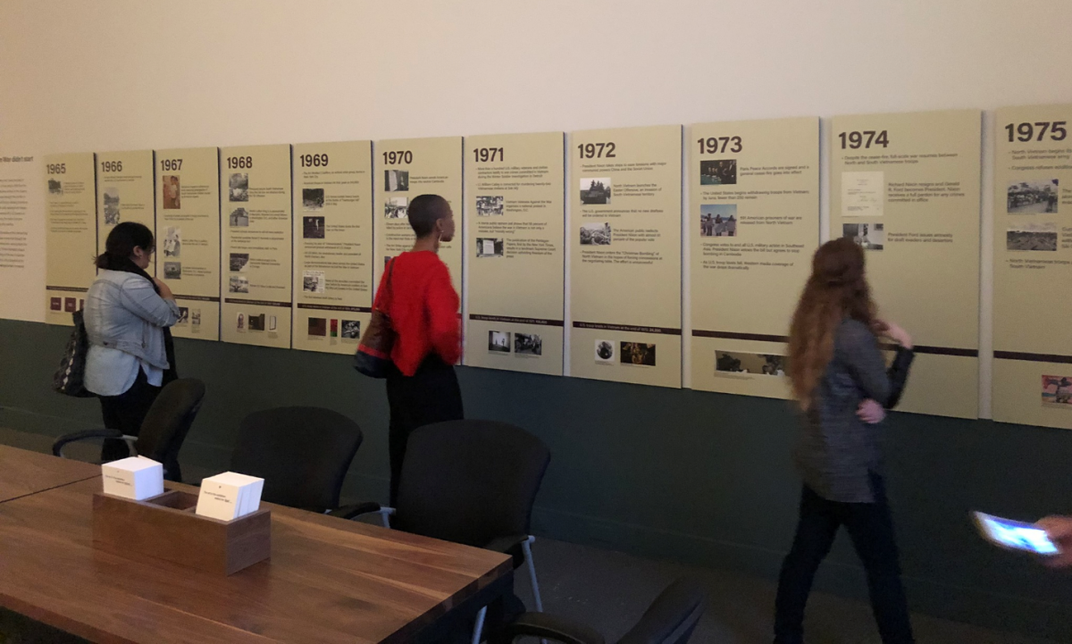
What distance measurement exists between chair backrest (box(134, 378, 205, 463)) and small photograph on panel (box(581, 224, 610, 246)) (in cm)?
176

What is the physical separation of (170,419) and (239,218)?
187 cm

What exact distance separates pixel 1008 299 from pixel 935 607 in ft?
3.91

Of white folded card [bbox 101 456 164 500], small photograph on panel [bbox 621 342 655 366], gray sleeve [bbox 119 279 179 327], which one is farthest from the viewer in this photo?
gray sleeve [bbox 119 279 179 327]

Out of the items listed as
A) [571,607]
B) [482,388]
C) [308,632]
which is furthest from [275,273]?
[308,632]

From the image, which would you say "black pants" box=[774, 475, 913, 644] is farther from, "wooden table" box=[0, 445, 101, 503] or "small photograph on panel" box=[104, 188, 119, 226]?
"small photograph on panel" box=[104, 188, 119, 226]

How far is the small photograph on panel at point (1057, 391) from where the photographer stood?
2736 mm

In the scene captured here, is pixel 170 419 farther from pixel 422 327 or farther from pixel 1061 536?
A: pixel 1061 536

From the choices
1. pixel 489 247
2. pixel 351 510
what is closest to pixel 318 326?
pixel 489 247

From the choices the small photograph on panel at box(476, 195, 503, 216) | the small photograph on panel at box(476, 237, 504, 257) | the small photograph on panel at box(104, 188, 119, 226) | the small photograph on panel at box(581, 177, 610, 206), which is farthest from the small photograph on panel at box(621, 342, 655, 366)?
the small photograph on panel at box(104, 188, 119, 226)

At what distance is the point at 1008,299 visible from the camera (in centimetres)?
281

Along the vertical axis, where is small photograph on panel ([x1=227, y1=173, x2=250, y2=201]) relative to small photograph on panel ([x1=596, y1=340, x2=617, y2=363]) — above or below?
above

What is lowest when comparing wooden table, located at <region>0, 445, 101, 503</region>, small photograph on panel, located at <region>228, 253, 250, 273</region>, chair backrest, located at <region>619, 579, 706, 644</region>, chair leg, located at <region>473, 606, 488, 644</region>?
chair leg, located at <region>473, 606, 488, 644</region>

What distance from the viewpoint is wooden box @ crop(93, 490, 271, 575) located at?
5.67 feet

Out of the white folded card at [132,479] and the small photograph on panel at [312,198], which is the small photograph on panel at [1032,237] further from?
the small photograph on panel at [312,198]
